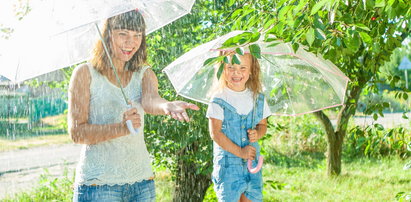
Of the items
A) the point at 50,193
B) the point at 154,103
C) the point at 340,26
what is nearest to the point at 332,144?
the point at 50,193

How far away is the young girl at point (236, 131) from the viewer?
3.00m

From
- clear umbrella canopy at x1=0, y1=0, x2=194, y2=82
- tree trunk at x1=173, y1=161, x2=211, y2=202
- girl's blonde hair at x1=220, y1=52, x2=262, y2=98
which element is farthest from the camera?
tree trunk at x1=173, y1=161, x2=211, y2=202

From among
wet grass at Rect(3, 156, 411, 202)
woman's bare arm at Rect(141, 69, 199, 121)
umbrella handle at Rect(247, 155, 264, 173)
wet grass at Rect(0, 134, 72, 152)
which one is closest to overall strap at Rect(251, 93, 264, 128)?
umbrella handle at Rect(247, 155, 264, 173)

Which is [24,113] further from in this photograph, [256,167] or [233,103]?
[256,167]

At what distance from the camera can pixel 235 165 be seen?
301 cm

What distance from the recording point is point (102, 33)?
2.45 meters

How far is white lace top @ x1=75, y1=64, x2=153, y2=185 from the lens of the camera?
2279 mm

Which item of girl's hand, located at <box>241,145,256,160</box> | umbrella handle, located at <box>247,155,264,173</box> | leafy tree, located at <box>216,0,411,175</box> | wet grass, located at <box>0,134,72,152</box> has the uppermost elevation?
wet grass, located at <box>0,134,72,152</box>

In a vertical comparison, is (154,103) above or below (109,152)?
above

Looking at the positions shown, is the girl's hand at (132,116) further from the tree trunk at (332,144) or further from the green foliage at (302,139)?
the green foliage at (302,139)

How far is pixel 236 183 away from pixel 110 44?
3.72 feet

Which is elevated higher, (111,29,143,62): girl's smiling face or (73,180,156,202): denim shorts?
(111,29,143,62): girl's smiling face

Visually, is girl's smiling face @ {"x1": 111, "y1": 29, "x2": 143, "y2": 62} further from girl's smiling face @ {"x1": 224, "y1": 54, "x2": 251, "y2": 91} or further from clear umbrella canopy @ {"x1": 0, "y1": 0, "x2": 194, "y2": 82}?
girl's smiling face @ {"x1": 224, "y1": 54, "x2": 251, "y2": 91}

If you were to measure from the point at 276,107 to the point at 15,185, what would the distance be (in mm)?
5748
